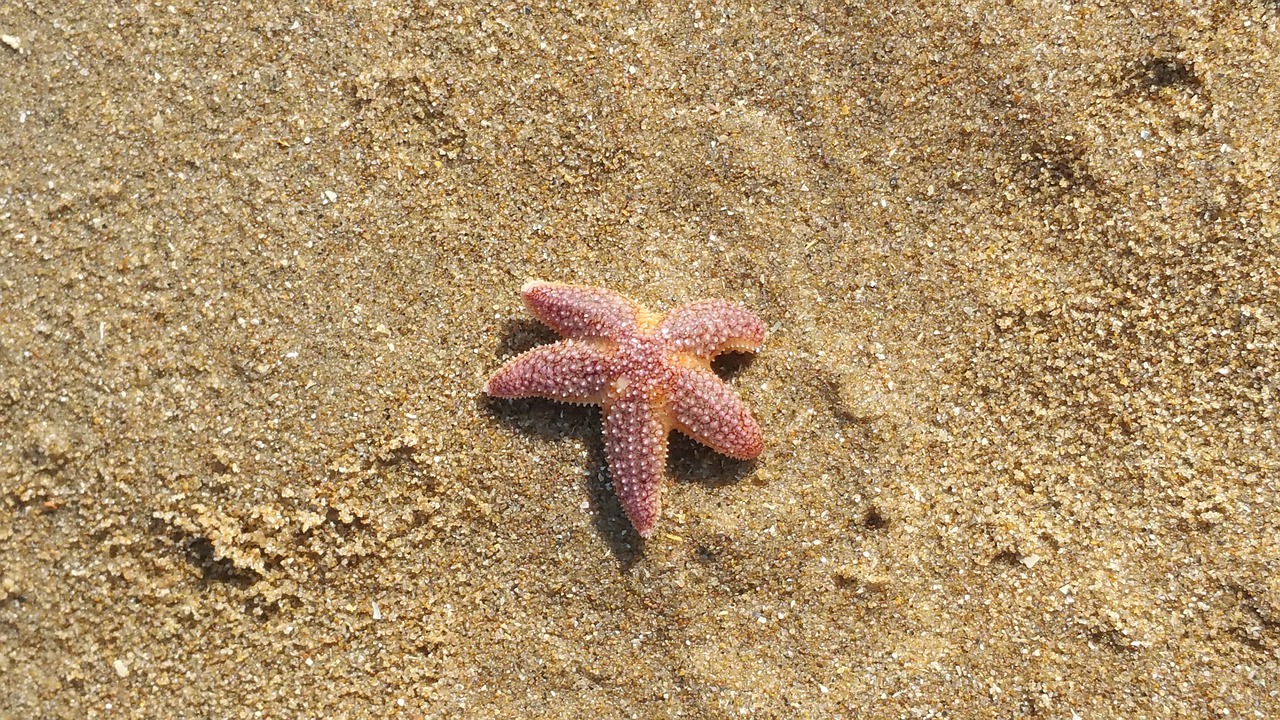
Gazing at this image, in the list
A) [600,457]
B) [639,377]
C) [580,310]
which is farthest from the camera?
[600,457]

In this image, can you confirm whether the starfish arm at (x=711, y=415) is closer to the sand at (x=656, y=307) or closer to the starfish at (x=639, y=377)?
the starfish at (x=639, y=377)

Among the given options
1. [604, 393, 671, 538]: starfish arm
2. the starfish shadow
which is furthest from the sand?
[604, 393, 671, 538]: starfish arm

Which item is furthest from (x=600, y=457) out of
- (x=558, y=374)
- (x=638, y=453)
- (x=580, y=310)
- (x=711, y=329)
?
(x=711, y=329)

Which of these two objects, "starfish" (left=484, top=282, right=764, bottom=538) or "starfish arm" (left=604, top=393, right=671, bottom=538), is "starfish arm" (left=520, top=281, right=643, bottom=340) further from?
"starfish arm" (left=604, top=393, right=671, bottom=538)

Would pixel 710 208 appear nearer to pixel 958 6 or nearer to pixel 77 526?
pixel 958 6

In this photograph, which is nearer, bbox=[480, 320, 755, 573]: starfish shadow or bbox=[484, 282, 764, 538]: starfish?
bbox=[484, 282, 764, 538]: starfish

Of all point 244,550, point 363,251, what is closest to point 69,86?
point 363,251

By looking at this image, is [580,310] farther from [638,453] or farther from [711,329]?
[638,453]
